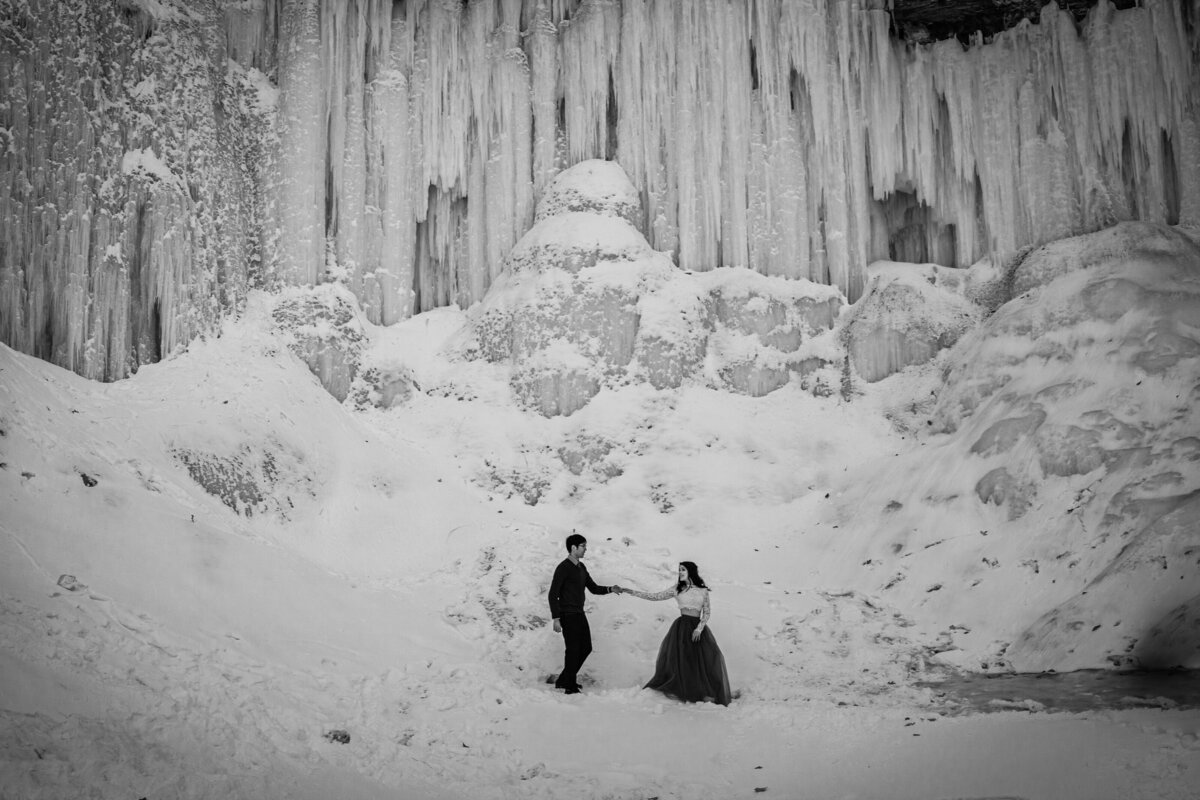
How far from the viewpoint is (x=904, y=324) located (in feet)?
69.6

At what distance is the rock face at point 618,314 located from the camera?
20.8 meters

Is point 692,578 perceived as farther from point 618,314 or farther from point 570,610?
point 618,314

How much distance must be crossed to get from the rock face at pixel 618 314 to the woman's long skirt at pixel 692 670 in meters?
10.7

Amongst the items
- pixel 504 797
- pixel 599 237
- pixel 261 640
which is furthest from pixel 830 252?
pixel 504 797

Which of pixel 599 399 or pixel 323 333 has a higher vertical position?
pixel 323 333

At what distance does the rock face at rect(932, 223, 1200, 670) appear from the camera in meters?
10.9

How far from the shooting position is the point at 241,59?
2225 centimetres

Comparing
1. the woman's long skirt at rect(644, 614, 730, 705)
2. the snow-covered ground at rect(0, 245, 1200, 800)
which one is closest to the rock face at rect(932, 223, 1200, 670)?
the snow-covered ground at rect(0, 245, 1200, 800)

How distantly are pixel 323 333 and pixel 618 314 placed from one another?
19.5ft

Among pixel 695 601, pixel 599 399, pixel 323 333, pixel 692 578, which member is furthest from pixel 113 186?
pixel 695 601

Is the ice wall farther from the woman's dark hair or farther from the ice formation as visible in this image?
the woman's dark hair

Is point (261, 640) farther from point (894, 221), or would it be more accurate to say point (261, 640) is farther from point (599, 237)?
point (894, 221)

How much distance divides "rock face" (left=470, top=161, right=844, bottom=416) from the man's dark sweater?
32.7 feet

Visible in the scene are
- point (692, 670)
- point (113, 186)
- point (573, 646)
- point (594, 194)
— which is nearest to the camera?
point (692, 670)
